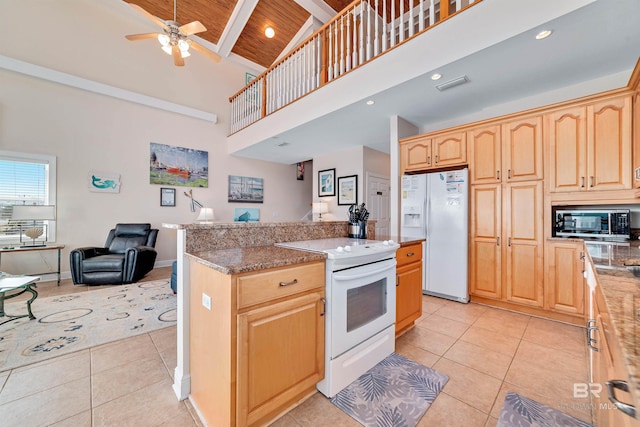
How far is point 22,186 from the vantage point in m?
3.71

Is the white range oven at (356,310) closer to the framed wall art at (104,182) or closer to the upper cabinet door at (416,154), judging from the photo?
the upper cabinet door at (416,154)

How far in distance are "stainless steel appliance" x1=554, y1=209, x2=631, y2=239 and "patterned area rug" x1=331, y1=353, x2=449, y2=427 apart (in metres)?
2.11

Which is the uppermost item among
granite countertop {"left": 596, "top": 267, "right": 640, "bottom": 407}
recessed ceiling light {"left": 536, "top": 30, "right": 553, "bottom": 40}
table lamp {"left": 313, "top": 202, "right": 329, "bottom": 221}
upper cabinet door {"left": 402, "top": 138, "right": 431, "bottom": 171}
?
recessed ceiling light {"left": 536, "top": 30, "right": 553, "bottom": 40}

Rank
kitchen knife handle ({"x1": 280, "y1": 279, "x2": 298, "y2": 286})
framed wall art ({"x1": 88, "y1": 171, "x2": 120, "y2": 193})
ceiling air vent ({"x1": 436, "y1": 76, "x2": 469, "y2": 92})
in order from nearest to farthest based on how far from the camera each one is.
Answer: kitchen knife handle ({"x1": 280, "y1": 279, "x2": 298, "y2": 286}), ceiling air vent ({"x1": 436, "y1": 76, "x2": 469, "y2": 92}), framed wall art ({"x1": 88, "y1": 171, "x2": 120, "y2": 193})

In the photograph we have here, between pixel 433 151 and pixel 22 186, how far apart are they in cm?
606

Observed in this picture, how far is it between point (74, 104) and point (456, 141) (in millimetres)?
5975

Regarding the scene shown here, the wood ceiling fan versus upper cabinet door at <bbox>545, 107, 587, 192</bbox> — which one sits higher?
the wood ceiling fan

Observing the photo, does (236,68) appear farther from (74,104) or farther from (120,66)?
(74,104)

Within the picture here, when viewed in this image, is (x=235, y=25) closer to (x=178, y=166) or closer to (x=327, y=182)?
(x=178, y=166)

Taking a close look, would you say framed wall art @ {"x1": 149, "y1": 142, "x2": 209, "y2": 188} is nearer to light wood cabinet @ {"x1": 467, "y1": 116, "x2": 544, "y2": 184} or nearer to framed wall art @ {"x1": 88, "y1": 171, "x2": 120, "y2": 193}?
framed wall art @ {"x1": 88, "y1": 171, "x2": 120, "y2": 193}

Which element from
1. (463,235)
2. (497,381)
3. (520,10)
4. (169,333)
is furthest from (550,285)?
(169,333)

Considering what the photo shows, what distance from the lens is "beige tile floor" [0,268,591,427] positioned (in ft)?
4.45

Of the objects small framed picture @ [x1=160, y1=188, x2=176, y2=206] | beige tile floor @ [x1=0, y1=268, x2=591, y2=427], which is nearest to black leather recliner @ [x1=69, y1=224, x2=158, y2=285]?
small framed picture @ [x1=160, y1=188, x2=176, y2=206]

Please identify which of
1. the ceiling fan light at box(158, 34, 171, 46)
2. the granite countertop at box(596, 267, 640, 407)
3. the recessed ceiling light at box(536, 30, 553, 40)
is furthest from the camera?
the ceiling fan light at box(158, 34, 171, 46)
